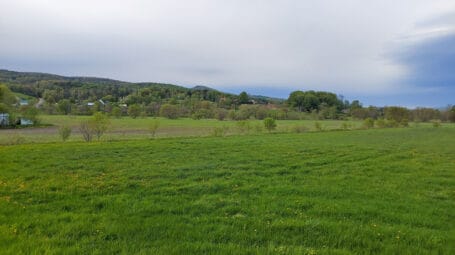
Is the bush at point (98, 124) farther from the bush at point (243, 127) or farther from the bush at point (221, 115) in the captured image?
the bush at point (221, 115)

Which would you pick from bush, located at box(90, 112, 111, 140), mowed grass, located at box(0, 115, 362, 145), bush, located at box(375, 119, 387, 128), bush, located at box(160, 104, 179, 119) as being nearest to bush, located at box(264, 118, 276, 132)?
mowed grass, located at box(0, 115, 362, 145)

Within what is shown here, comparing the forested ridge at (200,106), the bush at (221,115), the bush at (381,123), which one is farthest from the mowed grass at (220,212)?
the bush at (221,115)

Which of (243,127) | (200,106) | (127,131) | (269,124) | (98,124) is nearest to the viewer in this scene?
(98,124)

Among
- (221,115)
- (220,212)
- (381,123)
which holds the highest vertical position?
(381,123)

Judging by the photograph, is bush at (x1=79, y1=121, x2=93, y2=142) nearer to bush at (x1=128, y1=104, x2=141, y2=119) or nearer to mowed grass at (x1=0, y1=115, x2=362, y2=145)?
mowed grass at (x1=0, y1=115, x2=362, y2=145)

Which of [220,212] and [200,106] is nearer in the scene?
[220,212]

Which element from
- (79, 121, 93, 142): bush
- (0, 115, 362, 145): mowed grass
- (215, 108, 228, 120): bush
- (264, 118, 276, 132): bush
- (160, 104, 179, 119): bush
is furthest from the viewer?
(160, 104, 179, 119): bush

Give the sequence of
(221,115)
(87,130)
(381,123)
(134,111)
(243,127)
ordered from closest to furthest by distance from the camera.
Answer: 1. (87,130)
2. (243,127)
3. (381,123)
4. (221,115)
5. (134,111)

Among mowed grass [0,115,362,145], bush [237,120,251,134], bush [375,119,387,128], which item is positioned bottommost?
mowed grass [0,115,362,145]

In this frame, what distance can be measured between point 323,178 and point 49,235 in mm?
8440

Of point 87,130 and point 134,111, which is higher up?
point 134,111

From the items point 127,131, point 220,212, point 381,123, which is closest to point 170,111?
point 127,131

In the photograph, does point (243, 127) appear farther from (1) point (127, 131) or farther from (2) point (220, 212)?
(2) point (220, 212)

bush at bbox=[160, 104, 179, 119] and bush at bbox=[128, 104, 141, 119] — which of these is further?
bush at bbox=[160, 104, 179, 119]
